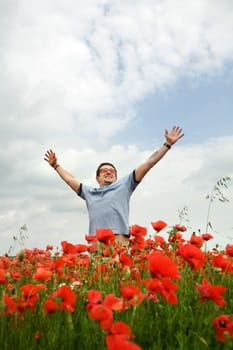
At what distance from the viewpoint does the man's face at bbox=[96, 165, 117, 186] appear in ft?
25.7

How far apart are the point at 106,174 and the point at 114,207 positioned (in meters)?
0.69

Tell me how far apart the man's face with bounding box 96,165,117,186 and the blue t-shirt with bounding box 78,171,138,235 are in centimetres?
18

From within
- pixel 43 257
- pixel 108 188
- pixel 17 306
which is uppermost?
pixel 108 188

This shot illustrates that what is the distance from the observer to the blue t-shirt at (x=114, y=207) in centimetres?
745

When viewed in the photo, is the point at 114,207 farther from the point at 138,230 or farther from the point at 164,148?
the point at 138,230

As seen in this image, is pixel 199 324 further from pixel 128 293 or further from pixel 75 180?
pixel 75 180

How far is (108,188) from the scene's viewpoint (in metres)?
7.67

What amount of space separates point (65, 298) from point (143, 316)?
2.40 feet

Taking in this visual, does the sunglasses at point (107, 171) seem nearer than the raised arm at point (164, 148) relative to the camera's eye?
No

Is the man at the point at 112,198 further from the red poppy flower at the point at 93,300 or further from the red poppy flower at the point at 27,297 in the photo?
the red poppy flower at the point at 93,300

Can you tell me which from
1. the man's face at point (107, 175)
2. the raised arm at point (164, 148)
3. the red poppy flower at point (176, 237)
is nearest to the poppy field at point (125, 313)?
the red poppy flower at point (176, 237)

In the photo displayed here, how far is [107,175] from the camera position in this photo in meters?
7.82

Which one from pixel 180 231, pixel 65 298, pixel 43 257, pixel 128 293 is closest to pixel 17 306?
pixel 65 298

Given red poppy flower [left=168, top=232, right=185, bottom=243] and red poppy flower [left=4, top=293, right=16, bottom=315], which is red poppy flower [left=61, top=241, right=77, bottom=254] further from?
red poppy flower [left=168, top=232, right=185, bottom=243]
